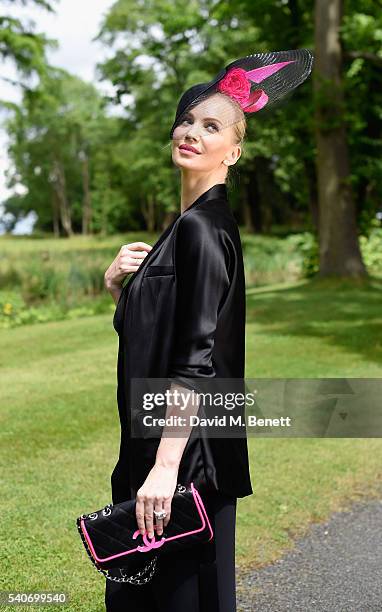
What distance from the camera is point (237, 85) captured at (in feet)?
7.44

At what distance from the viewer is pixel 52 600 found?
12.7ft

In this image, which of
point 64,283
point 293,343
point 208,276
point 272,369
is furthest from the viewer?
point 64,283

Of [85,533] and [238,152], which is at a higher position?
[238,152]

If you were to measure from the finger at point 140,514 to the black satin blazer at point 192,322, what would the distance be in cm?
9

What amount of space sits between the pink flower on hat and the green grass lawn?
274 centimetres

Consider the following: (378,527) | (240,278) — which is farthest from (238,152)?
(378,527)

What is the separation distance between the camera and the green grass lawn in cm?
444

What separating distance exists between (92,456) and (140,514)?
170 inches

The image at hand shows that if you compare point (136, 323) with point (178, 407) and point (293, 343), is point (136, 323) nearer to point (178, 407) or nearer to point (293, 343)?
point (178, 407)

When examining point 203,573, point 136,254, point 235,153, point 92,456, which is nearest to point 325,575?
point 203,573

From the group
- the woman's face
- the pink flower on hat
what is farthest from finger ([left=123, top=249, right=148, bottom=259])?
the pink flower on hat

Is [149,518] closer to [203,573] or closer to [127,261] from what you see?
[203,573]

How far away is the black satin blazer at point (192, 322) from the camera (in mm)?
2045

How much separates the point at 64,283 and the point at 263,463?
A: 11.1 m
